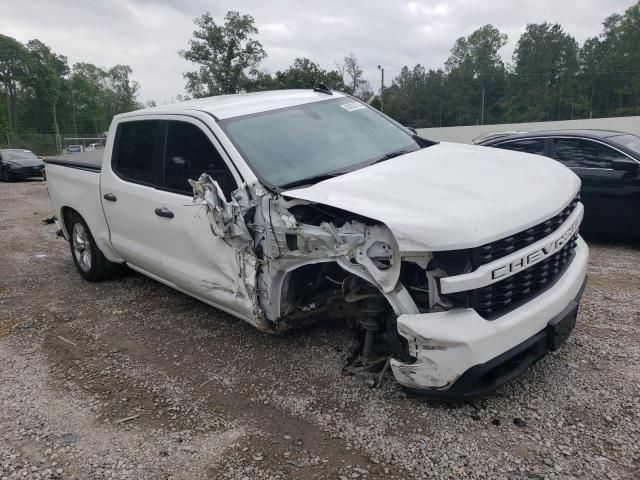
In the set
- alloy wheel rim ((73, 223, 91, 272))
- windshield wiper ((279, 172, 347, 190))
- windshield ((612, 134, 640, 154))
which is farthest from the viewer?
windshield ((612, 134, 640, 154))

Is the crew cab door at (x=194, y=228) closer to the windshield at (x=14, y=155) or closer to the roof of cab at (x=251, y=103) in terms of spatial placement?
the roof of cab at (x=251, y=103)

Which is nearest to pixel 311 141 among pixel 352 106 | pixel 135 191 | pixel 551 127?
pixel 352 106

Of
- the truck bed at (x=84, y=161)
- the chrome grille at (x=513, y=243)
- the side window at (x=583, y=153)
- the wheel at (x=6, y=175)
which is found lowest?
the wheel at (x=6, y=175)

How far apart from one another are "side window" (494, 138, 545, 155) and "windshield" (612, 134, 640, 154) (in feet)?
2.87

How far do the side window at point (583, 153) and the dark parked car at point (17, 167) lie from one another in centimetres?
1943

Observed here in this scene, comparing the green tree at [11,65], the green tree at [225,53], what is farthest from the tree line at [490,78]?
the green tree at [11,65]

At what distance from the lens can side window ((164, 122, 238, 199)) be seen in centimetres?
351

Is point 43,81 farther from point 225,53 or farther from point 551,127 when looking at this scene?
point 551,127

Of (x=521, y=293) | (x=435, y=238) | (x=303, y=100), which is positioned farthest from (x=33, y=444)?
(x=303, y=100)

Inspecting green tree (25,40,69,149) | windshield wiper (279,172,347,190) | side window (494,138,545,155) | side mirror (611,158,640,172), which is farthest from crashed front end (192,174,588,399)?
green tree (25,40,69,149)

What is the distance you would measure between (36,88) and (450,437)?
70.9 metres

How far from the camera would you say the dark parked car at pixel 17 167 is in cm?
1984

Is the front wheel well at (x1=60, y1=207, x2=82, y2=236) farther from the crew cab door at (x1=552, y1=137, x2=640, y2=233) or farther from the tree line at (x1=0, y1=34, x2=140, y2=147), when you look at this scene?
the tree line at (x1=0, y1=34, x2=140, y2=147)

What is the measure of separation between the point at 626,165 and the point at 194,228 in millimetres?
5099
